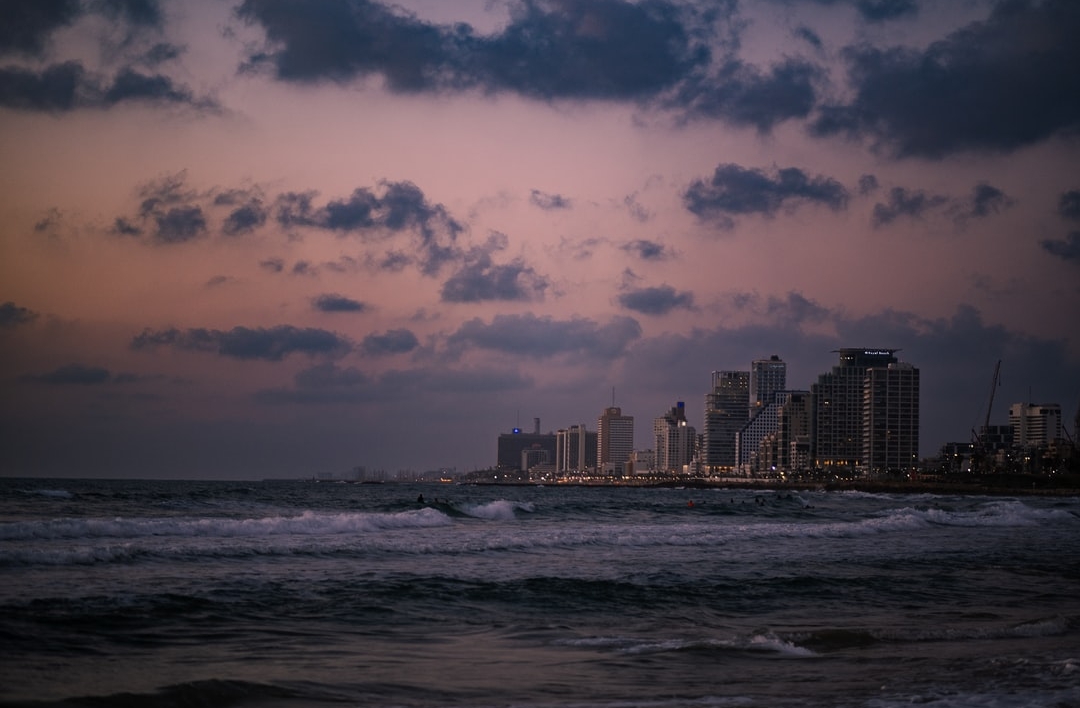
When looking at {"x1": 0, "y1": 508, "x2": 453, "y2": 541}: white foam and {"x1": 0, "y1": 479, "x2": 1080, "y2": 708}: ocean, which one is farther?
{"x1": 0, "y1": 508, "x2": 453, "y2": 541}: white foam

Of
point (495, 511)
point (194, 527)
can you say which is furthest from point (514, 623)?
point (495, 511)

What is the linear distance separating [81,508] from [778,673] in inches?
1717

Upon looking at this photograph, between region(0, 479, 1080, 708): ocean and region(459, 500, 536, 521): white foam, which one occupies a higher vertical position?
region(0, 479, 1080, 708): ocean

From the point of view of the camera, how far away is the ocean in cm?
1127

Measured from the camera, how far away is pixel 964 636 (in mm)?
15609

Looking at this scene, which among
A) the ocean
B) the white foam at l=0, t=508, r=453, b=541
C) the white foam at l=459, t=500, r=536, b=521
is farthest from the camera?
the white foam at l=459, t=500, r=536, b=521

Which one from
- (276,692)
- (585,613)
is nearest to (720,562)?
(585,613)

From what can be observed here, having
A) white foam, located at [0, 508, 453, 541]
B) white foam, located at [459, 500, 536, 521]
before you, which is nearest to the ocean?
white foam, located at [0, 508, 453, 541]

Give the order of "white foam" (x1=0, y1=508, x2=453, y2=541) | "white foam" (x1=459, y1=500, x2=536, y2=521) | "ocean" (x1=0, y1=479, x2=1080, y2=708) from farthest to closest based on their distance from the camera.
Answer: "white foam" (x1=459, y1=500, x2=536, y2=521)
"white foam" (x1=0, y1=508, x2=453, y2=541)
"ocean" (x1=0, y1=479, x2=1080, y2=708)

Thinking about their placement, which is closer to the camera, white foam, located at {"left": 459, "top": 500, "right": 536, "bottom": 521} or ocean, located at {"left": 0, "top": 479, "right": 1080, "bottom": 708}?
ocean, located at {"left": 0, "top": 479, "right": 1080, "bottom": 708}

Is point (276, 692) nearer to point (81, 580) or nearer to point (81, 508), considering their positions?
point (81, 580)

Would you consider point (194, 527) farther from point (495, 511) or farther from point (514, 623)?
point (495, 511)

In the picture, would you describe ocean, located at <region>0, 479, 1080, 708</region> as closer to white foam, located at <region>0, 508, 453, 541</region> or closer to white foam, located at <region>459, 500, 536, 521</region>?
white foam, located at <region>0, 508, 453, 541</region>

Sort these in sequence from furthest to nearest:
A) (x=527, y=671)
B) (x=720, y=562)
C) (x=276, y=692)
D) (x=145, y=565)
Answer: (x=720, y=562) < (x=145, y=565) < (x=527, y=671) < (x=276, y=692)
